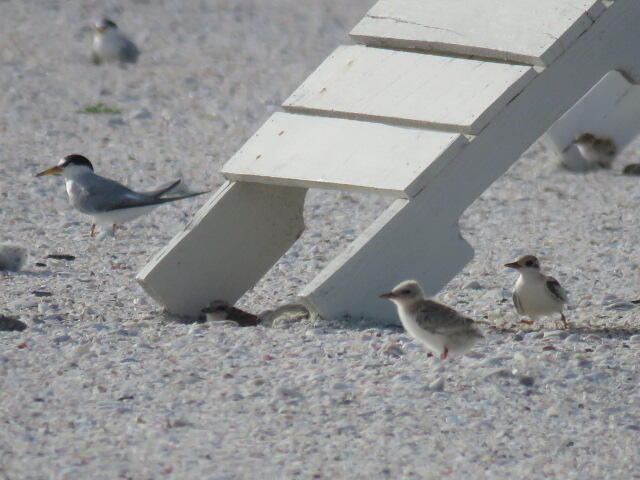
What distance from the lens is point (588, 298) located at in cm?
729

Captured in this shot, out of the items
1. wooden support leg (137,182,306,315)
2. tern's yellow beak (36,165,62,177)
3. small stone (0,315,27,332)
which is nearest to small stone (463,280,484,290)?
wooden support leg (137,182,306,315)

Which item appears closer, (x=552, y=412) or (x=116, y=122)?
(x=552, y=412)

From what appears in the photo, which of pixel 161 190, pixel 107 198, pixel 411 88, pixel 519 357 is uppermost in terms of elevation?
pixel 161 190

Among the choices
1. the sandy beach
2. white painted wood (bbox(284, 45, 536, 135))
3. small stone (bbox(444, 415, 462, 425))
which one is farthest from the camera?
white painted wood (bbox(284, 45, 536, 135))

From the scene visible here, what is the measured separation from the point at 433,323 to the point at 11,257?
2812 mm

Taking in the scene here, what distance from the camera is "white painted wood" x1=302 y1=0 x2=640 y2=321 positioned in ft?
20.4

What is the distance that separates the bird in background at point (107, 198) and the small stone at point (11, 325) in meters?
2.34

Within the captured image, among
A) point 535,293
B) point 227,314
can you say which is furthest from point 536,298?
point 227,314

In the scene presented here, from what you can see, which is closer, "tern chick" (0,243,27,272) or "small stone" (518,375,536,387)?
"small stone" (518,375,536,387)

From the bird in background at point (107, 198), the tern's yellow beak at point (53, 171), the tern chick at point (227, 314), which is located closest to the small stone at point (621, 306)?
the tern chick at point (227, 314)

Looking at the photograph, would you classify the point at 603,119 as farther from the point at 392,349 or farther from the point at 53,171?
the point at 392,349

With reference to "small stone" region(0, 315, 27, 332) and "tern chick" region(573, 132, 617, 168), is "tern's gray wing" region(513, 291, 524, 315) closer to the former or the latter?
"small stone" region(0, 315, 27, 332)

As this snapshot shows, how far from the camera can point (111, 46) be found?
44.7 ft

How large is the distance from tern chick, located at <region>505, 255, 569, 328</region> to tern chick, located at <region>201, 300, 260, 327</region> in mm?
1293
